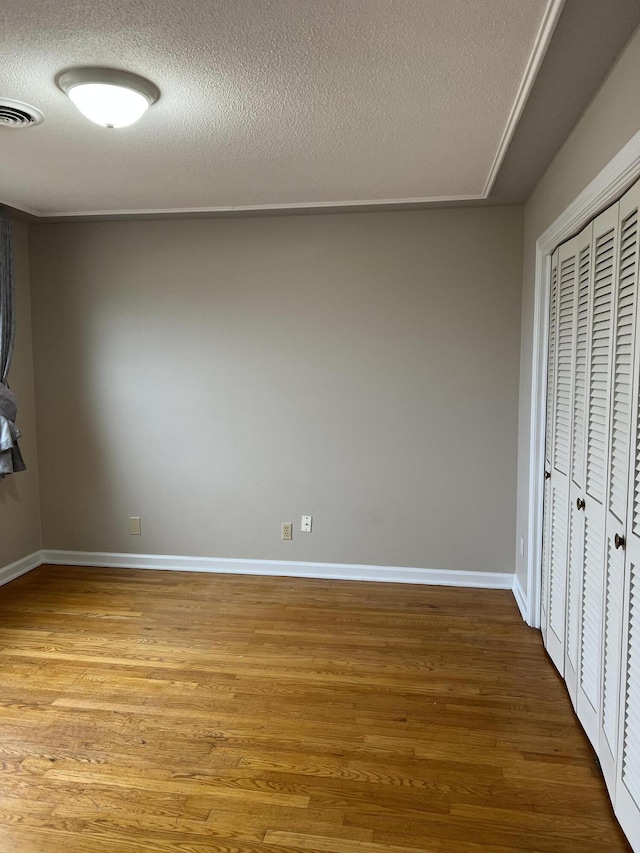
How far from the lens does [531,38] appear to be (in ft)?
5.92

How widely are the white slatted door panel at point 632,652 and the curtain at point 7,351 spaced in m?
3.43

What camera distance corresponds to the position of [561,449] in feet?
8.95

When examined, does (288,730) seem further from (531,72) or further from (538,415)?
(531,72)

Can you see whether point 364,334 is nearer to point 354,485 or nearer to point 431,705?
point 354,485

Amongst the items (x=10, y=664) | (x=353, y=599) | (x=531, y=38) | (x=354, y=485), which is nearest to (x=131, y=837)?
(x=10, y=664)

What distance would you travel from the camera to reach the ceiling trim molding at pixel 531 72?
1666 mm

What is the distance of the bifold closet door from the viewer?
168 cm

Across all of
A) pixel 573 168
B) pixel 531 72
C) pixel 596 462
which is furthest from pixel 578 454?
pixel 531 72

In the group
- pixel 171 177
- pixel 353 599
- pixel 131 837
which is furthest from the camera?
pixel 353 599

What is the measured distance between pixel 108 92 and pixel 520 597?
3308mm

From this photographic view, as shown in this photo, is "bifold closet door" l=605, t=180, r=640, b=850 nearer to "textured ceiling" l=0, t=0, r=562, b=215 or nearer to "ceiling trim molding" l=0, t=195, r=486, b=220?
"textured ceiling" l=0, t=0, r=562, b=215

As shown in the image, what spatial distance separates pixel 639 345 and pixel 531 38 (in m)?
1.01

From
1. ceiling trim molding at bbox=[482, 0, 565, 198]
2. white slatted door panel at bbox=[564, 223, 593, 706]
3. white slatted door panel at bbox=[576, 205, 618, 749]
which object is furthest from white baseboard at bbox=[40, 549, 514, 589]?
ceiling trim molding at bbox=[482, 0, 565, 198]

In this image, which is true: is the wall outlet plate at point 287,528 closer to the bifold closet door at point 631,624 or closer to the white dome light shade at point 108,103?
the bifold closet door at point 631,624
